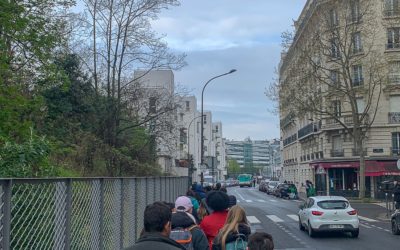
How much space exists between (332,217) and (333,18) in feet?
98.2

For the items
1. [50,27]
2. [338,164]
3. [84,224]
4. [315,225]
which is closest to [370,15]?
[338,164]

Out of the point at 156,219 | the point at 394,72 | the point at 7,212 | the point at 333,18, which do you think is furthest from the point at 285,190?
the point at 7,212

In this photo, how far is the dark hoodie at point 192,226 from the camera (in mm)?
5883

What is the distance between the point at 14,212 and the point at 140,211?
7215 millimetres

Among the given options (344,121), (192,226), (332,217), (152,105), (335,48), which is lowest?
(332,217)

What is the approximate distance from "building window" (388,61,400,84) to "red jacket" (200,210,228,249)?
1750 inches

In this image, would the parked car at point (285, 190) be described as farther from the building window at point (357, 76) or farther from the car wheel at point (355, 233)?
the car wheel at point (355, 233)

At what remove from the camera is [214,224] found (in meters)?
6.80

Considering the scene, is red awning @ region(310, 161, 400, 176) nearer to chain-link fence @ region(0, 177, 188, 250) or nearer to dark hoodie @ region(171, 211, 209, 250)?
chain-link fence @ region(0, 177, 188, 250)

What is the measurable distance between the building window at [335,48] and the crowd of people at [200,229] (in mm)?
40281

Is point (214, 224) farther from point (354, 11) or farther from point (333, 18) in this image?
point (354, 11)

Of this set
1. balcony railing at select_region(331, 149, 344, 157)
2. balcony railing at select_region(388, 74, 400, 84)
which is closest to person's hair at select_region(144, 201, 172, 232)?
balcony railing at select_region(388, 74, 400, 84)

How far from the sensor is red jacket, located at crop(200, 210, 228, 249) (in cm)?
677

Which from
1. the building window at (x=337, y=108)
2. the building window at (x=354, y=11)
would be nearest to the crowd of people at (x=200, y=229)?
the building window at (x=354, y=11)
